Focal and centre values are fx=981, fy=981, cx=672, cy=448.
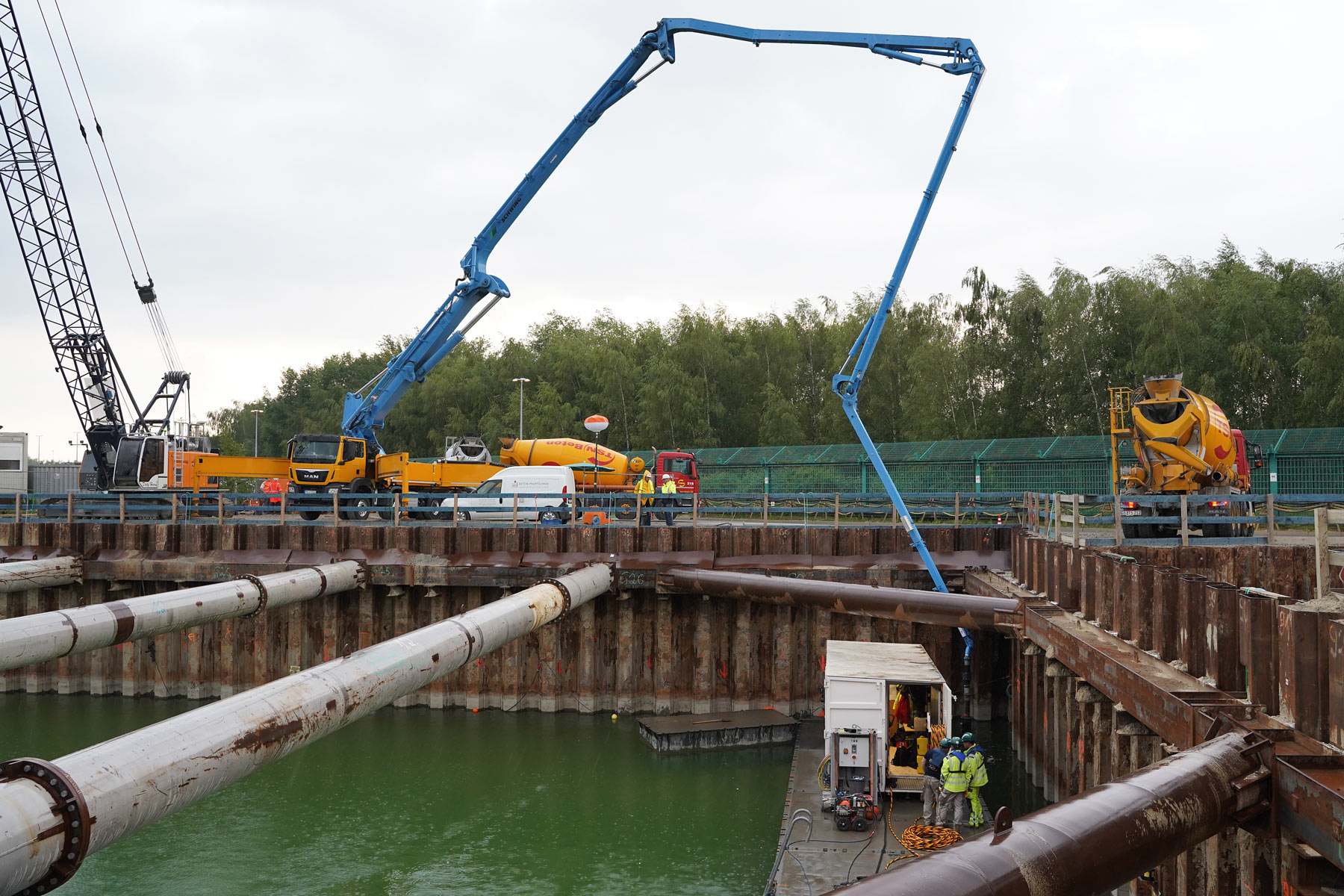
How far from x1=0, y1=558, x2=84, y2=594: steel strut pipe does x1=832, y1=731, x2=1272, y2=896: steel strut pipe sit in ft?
64.0

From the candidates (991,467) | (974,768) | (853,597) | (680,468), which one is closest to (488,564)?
(853,597)

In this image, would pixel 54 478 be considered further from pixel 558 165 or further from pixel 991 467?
pixel 991 467

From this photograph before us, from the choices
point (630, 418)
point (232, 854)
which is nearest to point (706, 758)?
point (232, 854)

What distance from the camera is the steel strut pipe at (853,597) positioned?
13781 mm

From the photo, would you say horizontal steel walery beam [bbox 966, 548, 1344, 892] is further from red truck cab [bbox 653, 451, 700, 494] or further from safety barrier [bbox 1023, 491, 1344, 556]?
red truck cab [bbox 653, 451, 700, 494]

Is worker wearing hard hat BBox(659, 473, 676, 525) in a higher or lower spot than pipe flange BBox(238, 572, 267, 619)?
higher

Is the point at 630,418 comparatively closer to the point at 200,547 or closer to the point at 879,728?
the point at 200,547

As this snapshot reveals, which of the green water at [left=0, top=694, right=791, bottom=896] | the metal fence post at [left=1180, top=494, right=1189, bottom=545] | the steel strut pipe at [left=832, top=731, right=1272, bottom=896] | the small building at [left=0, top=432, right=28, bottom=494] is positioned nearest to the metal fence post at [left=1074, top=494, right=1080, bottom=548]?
the metal fence post at [left=1180, top=494, right=1189, bottom=545]

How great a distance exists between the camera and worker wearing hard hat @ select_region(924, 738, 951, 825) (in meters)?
11.8

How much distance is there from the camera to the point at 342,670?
8922mm

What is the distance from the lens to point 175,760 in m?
6.48

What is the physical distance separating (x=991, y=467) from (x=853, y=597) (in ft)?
65.4

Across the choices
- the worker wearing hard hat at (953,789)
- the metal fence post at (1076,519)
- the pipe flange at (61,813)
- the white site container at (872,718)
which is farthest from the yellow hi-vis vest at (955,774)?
the pipe flange at (61,813)

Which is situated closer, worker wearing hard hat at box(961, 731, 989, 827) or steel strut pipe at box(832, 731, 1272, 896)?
steel strut pipe at box(832, 731, 1272, 896)
